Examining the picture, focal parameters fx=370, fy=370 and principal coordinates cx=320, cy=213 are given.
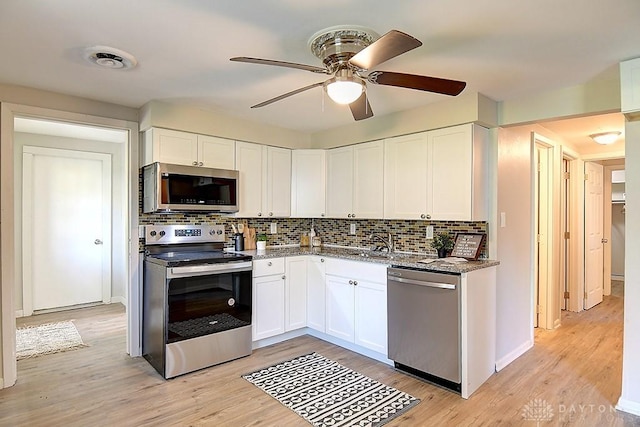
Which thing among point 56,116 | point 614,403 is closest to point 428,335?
point 614,403

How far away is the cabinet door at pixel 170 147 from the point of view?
10.6 ft

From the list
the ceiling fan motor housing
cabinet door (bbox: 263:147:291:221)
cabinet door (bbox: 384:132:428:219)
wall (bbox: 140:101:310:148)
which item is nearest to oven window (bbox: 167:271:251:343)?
cabinet door (bbox: 263:147:291:221)

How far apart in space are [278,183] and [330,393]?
2252 mm

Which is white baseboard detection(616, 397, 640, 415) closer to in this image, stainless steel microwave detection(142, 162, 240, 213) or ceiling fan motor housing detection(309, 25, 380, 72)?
ceiling fan motor housing detection(309, 25, 380, 72)

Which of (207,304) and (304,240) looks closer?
(207,304)

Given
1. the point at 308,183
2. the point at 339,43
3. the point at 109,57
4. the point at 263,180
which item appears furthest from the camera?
the point at 308,183

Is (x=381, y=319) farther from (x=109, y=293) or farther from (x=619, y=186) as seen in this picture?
(x=619, y=186)

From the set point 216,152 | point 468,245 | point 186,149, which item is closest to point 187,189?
point 186,149

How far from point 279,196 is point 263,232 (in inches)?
19.0

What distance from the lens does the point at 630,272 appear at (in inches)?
96.1

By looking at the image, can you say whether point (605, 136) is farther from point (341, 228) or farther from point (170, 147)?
point (170, 147)

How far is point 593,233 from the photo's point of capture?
17.4 ft

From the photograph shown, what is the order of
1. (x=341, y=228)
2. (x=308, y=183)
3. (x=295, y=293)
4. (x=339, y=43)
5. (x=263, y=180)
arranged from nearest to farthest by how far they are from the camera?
(x=339, y=43), (x=295, y=293), (x=263, y=180), (x=308, y=183), (x=341, y=228)

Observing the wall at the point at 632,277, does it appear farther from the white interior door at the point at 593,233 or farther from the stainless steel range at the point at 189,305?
the white interior door at the point at 593,233
